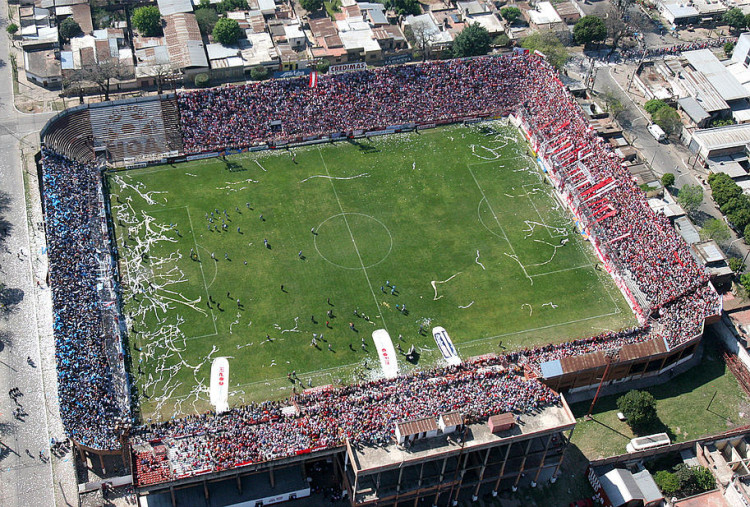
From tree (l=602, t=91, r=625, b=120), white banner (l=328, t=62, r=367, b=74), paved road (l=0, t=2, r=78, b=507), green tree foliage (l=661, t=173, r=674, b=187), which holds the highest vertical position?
white banner (l=328, t=62, r=367, b=74)

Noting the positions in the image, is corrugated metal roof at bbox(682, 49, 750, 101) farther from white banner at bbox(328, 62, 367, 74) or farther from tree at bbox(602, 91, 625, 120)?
white banner at bbox(328, 62, 367, 74)

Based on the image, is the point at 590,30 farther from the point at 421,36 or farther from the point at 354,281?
the point at 354,281

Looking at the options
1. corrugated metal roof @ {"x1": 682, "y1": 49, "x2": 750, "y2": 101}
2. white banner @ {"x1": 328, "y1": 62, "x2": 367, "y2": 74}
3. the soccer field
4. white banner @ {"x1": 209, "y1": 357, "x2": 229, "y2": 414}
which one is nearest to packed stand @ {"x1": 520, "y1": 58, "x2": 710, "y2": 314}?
the soccer field

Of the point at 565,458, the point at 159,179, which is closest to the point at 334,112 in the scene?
the point at 159,179

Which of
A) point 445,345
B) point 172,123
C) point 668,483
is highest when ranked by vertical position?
point 172,123

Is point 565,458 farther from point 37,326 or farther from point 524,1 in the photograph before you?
point 524,1

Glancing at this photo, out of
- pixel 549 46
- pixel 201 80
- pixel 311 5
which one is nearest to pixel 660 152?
pixel 549 46

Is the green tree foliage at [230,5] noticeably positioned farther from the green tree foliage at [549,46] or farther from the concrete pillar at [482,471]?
the concrete pillar at [482,471]

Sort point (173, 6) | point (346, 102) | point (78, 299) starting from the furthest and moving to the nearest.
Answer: point (173, 6), point (346, 102), point (78, 299)
